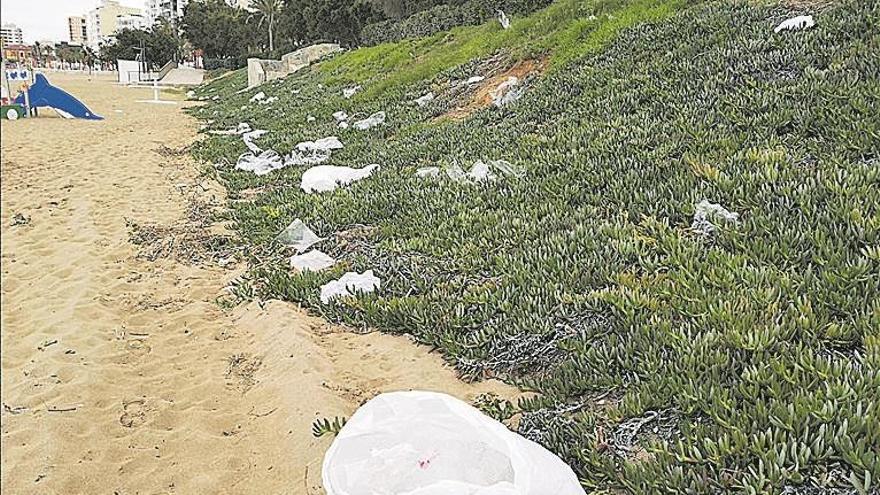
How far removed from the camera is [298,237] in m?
6.37

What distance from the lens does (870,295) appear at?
11.3 ft

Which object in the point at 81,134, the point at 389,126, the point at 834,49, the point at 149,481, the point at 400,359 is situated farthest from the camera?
the point at 81,134

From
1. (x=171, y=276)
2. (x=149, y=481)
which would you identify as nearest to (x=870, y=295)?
(x=149, y=481)

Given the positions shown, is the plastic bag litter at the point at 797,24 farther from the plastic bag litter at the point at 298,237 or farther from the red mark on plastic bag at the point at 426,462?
the red mark on plastic bag at the point at 426,462

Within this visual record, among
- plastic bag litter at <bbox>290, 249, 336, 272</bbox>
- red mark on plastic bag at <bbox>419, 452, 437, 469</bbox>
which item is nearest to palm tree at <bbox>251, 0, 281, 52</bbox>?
plastic bag litter at <bbox>290, 249, 336, 272</bbox>

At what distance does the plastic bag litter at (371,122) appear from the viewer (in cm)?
1201

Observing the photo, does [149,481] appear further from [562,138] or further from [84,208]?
[84,208]

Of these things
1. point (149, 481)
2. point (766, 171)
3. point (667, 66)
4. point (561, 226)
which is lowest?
point (149, 481)

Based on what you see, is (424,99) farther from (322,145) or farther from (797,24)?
(797,24)

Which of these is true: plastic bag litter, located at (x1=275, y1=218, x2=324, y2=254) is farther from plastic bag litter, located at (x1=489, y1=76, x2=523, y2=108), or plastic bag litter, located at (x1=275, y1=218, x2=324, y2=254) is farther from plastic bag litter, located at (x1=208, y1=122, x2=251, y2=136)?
plastic bag litter, located at (x1=208, y1=122, x2=251, y2=136)

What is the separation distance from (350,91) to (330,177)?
370 inches

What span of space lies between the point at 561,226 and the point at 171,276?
333 cm

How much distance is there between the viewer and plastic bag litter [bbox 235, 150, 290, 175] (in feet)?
34.4

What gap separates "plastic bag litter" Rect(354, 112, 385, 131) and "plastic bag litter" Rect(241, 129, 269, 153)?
1812 mm
